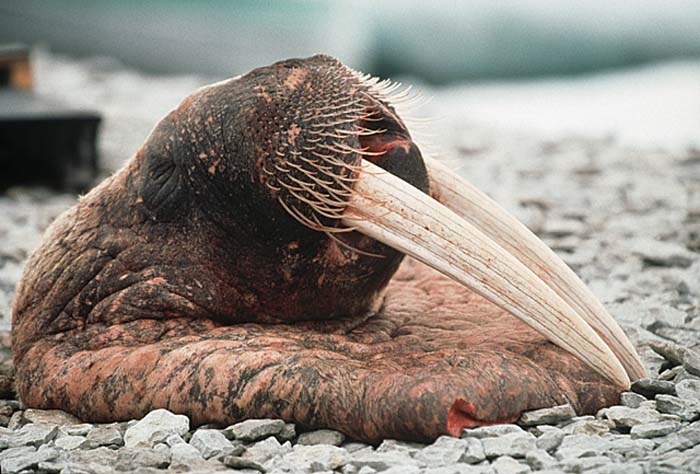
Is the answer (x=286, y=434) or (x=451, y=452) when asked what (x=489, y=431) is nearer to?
(x=451, y=452)

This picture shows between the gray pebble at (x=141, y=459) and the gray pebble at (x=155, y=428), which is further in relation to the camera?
the gray pebble at (x=155, y=428)

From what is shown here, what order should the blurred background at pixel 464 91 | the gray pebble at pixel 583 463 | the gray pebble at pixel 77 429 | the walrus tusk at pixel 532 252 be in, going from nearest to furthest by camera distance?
the gray pebble at pixel 583 463
the gray pebble at pixel 77 429
the walrus tusk at pixel 532 252
the blurred background at pixel 464 91

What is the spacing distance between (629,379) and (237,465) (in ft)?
4.79

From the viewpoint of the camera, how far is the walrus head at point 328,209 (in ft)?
11.3

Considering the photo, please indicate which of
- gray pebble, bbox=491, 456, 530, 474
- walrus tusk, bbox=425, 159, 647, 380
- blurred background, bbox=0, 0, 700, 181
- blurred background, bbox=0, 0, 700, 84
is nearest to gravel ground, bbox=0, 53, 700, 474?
gray pebble, bbox=491, 456, 530, 474

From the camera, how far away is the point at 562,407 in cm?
324

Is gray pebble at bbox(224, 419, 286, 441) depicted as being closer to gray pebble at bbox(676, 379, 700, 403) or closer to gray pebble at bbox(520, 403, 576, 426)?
gray pebble at bbox(520, 403, 576, 426)

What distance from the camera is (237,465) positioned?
2994 millimetres

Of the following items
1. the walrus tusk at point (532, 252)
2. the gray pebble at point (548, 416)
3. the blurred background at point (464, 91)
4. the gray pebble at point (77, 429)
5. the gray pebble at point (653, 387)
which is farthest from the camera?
the blurred background at point (464, 91)

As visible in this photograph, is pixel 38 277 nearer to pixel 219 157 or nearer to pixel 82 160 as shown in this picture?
pixel 219 157

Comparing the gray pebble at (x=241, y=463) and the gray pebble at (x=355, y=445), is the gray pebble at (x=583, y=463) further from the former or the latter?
the gray pebble at (x=241, y=463)

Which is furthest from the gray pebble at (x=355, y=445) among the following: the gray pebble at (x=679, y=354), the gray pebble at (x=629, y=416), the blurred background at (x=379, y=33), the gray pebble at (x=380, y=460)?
the blurred background at (x=379, y=33)

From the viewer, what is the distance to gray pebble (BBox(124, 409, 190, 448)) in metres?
3.22

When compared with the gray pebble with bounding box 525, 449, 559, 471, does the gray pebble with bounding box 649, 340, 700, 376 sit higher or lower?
higher
